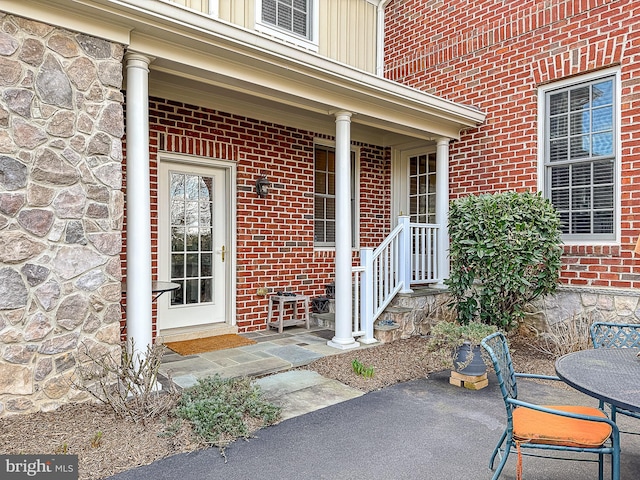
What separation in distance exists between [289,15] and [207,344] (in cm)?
439

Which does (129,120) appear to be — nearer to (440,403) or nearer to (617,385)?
(440,403)

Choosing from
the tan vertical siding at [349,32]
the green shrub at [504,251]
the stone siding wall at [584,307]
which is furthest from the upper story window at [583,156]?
the tan vertical siding at [349,32]

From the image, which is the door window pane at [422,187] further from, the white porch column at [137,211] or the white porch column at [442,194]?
the white porch column at [137,211]

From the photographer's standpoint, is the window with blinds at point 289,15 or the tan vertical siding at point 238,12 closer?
the tan vertical siding at point 238,12

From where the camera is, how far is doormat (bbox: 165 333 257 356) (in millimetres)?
4836

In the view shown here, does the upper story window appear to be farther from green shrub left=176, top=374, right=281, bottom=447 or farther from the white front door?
green shrub left=176, top=374, right=281, bottom=447

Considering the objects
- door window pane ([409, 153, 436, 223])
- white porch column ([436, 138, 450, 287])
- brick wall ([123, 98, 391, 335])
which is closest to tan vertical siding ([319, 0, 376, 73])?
brick wall ([123, 98, 391, 335])

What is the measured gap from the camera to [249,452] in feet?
9.04

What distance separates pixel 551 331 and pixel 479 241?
1473 mm

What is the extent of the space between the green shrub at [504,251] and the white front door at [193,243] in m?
2.80

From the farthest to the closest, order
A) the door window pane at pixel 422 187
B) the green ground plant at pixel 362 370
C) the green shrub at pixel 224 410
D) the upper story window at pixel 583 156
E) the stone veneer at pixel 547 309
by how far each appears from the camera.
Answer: the door window pane at pixel 422 187 → the upper story window at pixel 583 156 → the stone veneer at pixel 547 309 → the green ground plant at pixel 362 370 → the green shrub at pixel 224 410

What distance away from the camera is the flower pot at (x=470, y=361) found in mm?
3932

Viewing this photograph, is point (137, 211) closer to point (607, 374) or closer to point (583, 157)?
point (607, 374)

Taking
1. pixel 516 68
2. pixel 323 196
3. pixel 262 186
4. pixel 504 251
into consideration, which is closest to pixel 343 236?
pixel 262 186
